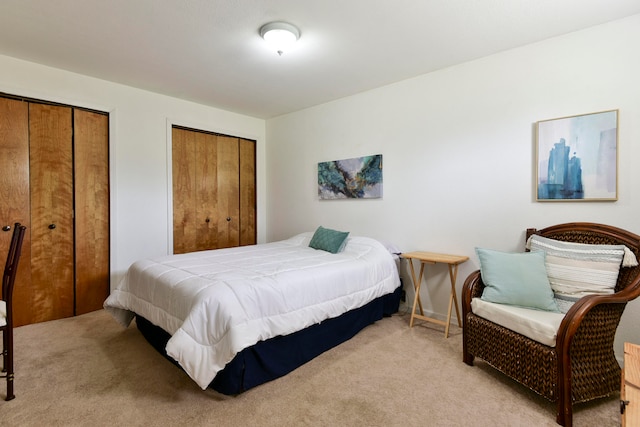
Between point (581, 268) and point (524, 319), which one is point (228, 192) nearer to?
point (524, 319)

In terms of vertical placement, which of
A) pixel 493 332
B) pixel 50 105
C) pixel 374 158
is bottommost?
pixel 493 332

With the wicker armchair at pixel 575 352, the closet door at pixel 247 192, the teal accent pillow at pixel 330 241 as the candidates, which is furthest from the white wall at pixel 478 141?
the closet door at pixel 247 192

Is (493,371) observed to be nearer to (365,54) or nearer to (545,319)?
(545,319)

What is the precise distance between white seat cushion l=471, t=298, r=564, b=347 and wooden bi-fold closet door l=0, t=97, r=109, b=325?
380 cm

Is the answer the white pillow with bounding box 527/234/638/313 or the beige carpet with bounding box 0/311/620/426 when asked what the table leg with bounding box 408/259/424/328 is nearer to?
the beige carpet with bounding box 0/311/620/426

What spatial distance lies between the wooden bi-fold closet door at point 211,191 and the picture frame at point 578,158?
3706 mm

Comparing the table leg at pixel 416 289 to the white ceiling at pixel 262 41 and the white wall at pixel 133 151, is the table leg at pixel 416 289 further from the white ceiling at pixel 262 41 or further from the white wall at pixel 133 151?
the white wall at pixel 133 151

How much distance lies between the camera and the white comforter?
1.83 meters

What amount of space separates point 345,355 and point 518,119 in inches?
96.7

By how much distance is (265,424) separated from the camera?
1694 millimetres

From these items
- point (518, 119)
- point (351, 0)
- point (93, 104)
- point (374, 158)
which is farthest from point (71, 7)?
point (518, 119)

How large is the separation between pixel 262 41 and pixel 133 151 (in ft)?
6.99

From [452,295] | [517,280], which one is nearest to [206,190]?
[452,295]

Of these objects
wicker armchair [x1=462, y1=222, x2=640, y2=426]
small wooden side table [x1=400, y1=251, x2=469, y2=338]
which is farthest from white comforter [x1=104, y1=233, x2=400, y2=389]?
wicker armchair [x1=462, y1=222, x2=640, y2=426]
